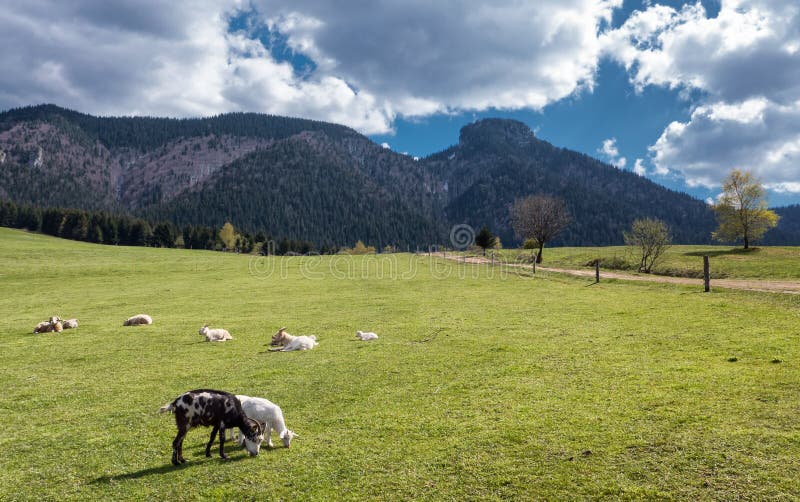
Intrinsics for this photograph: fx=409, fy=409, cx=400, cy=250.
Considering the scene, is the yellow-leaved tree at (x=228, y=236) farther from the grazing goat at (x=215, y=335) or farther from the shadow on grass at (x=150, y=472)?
the shadow on grass at (x=150, y=472)

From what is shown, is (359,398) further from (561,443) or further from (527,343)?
(527,343)

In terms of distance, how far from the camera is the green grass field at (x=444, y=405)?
678cm

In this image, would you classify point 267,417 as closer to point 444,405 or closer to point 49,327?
point 444,405

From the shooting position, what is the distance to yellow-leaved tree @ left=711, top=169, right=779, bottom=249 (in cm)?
7350

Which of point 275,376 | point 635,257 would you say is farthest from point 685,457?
point 635,257

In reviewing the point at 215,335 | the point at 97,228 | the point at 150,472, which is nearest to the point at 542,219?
the point at 215,335

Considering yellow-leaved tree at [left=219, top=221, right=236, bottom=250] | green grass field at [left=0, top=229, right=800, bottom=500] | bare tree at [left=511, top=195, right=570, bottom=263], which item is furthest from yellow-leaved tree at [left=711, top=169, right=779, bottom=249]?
yellow-leaved tree at [left=219, top=221, right=236, bottom=250]

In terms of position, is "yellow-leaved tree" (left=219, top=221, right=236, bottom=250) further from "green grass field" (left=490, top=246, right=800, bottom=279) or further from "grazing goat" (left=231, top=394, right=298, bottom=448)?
"grazing goat" (left=231, top=394, right=298, bottom=448)

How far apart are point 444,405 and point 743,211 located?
8957cm

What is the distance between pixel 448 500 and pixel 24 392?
12.9m

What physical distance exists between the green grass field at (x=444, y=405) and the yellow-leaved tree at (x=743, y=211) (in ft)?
214

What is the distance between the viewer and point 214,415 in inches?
323

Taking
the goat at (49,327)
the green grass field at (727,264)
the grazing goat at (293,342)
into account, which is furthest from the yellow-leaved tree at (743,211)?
the goat at (49,327)

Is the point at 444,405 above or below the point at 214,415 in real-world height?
below
